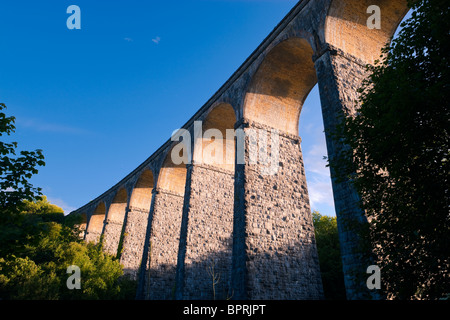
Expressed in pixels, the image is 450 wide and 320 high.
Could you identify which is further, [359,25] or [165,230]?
[165,230]

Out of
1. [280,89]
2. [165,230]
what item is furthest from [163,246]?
[280,89]

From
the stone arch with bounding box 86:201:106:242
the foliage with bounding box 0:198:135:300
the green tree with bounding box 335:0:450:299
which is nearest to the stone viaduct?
the green tree with bounding box 335:0:450:299

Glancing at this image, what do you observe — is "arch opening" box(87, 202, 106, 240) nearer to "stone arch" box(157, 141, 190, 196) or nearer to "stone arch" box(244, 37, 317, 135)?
"stone arch" box(157, 141, 190, 196)

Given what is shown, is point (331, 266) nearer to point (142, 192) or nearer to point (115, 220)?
point (142, 192)

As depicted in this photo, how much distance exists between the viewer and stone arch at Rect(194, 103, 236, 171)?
17.3 metres

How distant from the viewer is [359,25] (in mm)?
10641

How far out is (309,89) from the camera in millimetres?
14094

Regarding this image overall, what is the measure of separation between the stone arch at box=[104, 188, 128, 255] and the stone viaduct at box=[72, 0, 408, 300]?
6.46m

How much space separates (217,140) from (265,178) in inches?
262

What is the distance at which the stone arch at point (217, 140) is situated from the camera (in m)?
17.3

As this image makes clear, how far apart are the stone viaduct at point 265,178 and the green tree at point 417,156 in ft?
2.80

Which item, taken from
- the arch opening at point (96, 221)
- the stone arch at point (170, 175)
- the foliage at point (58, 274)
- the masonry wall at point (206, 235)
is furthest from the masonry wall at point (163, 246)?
the arch opening at point (96, 221)
